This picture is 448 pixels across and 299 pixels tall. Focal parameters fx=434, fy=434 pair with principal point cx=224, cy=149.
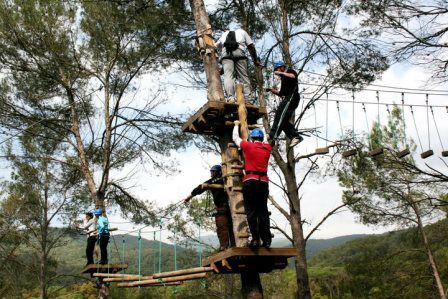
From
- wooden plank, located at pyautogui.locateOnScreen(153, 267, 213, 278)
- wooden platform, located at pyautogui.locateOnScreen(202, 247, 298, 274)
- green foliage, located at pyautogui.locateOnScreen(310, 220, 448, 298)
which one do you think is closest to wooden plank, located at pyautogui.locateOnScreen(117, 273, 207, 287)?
wooden plank, located at pyautogui.locateOnScreen(153, 267, 213, 278)

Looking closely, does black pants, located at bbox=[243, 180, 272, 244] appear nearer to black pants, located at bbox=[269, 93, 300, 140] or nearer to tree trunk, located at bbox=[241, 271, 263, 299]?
tree trunk, located at bbox=[241, 271, 263, 299]

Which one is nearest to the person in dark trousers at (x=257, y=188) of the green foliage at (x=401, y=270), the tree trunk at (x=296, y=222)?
the tree trunk at (x=296, y=222)

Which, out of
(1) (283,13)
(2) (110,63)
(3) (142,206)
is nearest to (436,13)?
(1) (283,13)

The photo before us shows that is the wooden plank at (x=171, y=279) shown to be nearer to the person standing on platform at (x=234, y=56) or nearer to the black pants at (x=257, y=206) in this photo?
the black pants at (x=257, y=206)

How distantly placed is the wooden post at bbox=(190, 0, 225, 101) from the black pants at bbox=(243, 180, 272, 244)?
150cm

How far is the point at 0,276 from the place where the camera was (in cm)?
1950

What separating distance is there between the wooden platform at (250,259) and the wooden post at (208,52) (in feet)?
6.56

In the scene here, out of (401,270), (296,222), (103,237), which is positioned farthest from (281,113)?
(401,270)

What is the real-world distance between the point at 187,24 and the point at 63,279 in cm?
1471

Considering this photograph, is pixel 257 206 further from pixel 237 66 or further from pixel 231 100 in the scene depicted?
pixel 237 66

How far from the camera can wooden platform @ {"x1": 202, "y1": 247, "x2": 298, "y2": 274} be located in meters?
4.00

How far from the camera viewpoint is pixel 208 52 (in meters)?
5.69

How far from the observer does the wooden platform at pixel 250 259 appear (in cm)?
400

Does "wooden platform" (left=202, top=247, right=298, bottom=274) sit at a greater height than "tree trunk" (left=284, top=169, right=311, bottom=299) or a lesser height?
lesser
